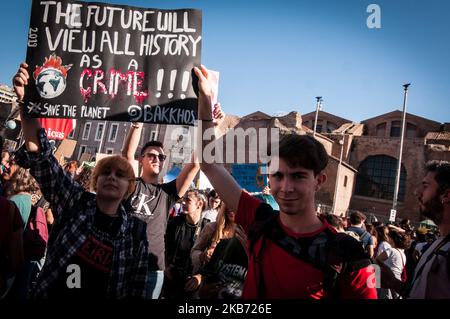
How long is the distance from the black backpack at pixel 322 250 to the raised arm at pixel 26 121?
5.40ft

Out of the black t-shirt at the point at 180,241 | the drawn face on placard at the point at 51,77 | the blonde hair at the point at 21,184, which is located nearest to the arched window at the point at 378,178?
the black t-shirt at the point at 180,241

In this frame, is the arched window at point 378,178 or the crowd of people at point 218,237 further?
the arched window at point 378,178

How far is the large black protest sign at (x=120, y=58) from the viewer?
307cm

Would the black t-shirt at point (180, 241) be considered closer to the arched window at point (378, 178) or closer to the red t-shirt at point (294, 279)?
the red t-shirt at point (294, 279)

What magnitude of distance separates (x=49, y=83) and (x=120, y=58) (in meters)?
0.68

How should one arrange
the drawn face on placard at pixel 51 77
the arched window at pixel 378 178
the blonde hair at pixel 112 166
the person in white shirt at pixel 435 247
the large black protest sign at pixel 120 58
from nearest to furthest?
the person in white shirt at pixel 435 247, the blonde hair at pixel 112 166, the drawn face on placard at pixel 51 77, the large black protest sign at pixel 120 58, the arched window at pixel 378 178

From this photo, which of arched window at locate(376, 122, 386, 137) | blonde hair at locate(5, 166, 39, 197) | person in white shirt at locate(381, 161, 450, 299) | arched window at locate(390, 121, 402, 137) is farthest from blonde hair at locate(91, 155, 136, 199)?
arched window at locate(376, 122, 386, 137)

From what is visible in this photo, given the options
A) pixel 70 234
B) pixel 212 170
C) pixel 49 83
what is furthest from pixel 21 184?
pixel 212 170

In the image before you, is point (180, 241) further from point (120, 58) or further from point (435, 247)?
point (435, 247)

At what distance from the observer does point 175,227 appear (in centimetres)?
464

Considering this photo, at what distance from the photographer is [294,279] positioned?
1.61m

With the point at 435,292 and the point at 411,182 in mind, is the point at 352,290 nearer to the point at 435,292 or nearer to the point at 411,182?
the point at 435,292

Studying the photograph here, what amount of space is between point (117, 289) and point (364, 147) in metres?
39.4

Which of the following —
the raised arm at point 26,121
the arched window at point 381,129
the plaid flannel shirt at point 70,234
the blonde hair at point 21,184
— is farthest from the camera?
the arched window at point 381,129
